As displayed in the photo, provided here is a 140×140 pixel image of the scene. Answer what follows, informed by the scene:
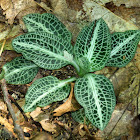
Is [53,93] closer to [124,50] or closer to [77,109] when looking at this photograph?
[77,109]

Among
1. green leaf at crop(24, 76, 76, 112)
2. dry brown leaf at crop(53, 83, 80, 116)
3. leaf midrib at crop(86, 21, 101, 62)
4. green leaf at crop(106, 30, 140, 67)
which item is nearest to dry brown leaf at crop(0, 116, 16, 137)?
green leaf at crop(24, 76, 76, 112)

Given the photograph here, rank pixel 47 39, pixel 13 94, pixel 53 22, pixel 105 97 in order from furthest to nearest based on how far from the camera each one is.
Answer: pixel 13 94 → pixel 53 22 → pixel 47 39 → pixel 105 97

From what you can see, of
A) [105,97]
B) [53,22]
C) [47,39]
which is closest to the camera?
[105,97]

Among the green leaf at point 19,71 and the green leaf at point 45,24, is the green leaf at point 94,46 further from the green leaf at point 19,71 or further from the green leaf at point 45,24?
the green leaf at point 19,71

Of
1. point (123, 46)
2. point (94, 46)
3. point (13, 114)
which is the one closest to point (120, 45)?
point (123, 46)

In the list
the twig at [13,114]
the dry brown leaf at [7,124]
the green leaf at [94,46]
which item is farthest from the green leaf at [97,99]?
the dry brown leaf at [7,124]

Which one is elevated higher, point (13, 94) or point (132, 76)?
point (132, 76)

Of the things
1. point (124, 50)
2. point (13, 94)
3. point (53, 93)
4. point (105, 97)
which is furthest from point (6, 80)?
point (124, 50)
